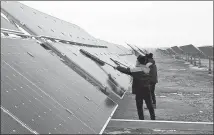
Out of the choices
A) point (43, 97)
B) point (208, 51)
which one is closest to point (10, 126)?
point (43, 97)

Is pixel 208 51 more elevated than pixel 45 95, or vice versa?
pixel 45 95

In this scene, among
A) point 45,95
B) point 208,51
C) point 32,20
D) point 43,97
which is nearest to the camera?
point 43,97

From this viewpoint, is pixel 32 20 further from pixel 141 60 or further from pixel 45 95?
pixel 45 95

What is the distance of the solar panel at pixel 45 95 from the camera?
262 centimetres

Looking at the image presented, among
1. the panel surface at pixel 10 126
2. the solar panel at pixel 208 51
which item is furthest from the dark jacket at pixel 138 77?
the solar panel at pixel 208 51

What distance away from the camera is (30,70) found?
3684 mm

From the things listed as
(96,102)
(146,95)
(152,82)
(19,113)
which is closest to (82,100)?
(96,102)

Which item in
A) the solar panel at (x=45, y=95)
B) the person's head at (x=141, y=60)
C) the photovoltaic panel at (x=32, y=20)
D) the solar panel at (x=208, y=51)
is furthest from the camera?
the solar panel at (x=208, y=51)

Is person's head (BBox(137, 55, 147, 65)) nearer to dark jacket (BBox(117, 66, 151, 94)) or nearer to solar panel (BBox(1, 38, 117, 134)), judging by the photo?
dark jacket (BBox(117, 66, 151, 94))

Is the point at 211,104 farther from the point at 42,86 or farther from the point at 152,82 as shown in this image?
the point at 42,86

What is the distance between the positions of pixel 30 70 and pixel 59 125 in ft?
3.48

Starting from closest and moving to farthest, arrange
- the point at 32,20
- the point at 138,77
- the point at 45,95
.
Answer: the point at 45,95
the point at 138,77
the point at 32,20

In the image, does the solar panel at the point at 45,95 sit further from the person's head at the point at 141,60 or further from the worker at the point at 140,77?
the person's head at the point at 141,60

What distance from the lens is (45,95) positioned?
3301 mm
